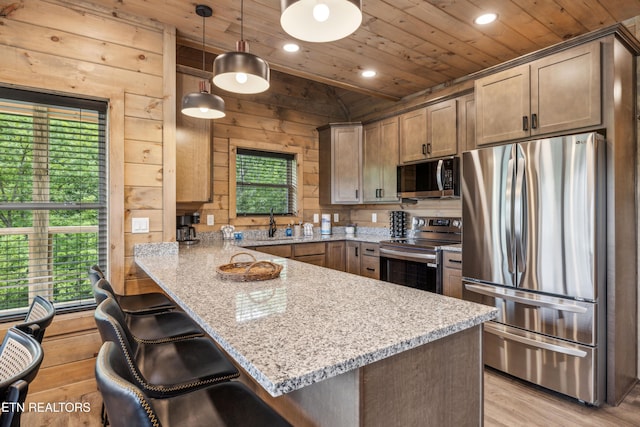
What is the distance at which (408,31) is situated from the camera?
2830mm

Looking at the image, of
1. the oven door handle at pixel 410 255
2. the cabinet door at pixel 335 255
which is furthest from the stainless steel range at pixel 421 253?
the cabinet door at pixel 335 255

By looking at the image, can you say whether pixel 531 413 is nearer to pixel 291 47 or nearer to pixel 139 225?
pixel 139 225

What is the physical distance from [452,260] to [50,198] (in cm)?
312

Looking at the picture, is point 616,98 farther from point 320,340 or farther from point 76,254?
point 76,254

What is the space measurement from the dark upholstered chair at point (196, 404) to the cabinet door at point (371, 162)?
11.2ft

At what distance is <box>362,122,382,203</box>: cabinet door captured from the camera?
14.3 feet

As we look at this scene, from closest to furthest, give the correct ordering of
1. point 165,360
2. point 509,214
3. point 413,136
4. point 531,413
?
point 165,360, point 531,413, point 509,214, point 413,136

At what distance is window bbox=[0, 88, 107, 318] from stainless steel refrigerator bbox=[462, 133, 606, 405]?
2.87 m

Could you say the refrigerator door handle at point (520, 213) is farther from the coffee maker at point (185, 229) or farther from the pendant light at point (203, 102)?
the coffee maker at point (185, 229)

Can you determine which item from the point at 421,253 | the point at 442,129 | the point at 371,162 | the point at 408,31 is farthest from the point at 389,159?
the point at 408,31

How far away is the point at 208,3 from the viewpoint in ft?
7.93

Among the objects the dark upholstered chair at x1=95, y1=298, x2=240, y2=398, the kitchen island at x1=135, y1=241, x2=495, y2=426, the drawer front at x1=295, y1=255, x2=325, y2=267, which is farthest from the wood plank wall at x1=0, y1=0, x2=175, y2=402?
the drawer front at x1=295, y1=255, x2=325, y2=267

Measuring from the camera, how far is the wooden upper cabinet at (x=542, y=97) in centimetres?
233

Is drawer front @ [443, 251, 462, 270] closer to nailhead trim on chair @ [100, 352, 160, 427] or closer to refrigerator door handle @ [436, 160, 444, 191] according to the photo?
refrigerator door handle @ [436, 160, 444, 191]
